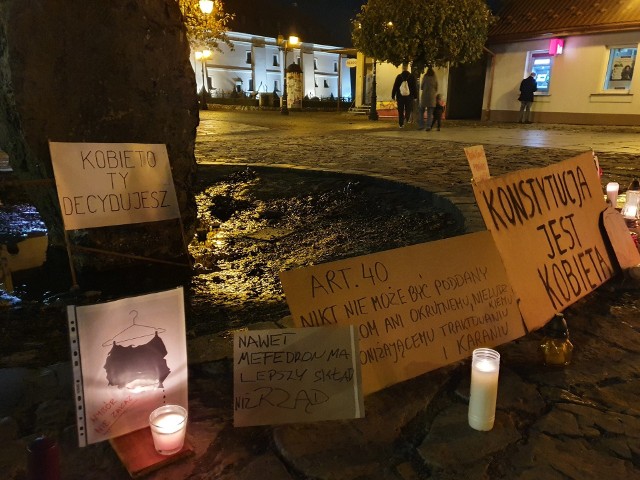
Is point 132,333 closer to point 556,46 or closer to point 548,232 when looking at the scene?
point 548,232

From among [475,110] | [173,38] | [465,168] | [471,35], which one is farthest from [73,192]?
[475,110]

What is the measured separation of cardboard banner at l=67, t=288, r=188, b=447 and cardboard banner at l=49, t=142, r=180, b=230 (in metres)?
2.00

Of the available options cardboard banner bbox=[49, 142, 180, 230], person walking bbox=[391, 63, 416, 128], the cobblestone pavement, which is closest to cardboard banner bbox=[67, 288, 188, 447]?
the cobblestone pavement

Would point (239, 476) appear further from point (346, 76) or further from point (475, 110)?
point (346, 76)

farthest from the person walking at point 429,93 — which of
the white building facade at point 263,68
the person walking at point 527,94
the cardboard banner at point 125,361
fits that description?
the white building facade at point 263,68

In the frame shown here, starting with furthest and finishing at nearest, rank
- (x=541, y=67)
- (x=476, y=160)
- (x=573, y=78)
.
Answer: (x=541, y=67) → (x=573, y=78) → (x=476, y=160)

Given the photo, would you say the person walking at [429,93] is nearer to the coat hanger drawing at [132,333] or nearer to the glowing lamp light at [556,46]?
the glowing lamp light at [556,46]

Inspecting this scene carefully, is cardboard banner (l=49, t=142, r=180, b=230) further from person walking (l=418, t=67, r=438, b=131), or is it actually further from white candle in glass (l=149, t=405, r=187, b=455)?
person walking (l=418, t=67, r=438, b=131)

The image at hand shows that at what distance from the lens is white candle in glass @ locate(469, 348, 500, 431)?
1992 millimetres

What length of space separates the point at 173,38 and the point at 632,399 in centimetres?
414

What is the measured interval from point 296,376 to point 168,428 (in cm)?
53

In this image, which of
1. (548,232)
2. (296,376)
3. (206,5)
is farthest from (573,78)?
(296,376)

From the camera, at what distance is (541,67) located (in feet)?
66.2

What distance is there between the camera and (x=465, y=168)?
8266 mm
